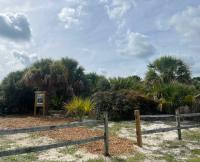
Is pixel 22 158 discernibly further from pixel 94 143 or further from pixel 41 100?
pixel 41 100

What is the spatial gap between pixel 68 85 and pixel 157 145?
13.9m

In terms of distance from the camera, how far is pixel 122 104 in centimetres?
1828

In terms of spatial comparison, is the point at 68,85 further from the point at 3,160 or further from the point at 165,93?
the point at 3,160

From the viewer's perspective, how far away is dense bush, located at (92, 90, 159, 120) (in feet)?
59.6

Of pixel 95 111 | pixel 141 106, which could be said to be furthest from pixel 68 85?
pixel 141 106

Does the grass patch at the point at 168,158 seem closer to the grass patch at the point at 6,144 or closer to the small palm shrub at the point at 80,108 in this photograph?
the grass patch at the point at 6,144

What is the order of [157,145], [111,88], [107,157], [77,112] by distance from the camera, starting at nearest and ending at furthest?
1. [107,157]
2. [157,145]
3. [77,112]
4. [111,88]

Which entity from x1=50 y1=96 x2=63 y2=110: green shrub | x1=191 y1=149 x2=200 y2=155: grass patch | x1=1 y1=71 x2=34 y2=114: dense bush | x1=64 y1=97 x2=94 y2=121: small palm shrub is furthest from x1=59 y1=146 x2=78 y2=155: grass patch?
x1=1 y1=71 x2=34 y2=114: dense bush

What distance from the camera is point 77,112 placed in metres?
17.2

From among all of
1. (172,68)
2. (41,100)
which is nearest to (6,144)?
(41,100)

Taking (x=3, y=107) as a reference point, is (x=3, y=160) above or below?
below

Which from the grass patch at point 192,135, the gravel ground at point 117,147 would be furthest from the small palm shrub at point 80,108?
the grass patch at point 192,135

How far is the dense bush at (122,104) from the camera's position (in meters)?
18.2

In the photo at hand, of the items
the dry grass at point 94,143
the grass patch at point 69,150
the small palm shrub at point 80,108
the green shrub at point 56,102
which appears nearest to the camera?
the grass patch at point 69,150
